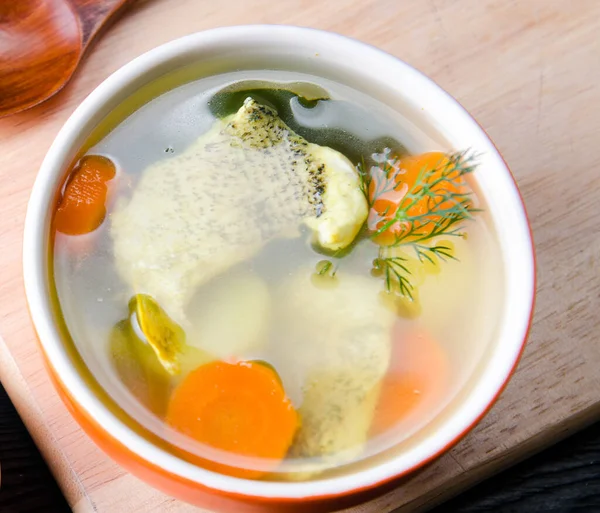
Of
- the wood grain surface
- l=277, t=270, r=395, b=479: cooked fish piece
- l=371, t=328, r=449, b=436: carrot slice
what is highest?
l=277, t=270, r=395, b=479: cooked fish piece

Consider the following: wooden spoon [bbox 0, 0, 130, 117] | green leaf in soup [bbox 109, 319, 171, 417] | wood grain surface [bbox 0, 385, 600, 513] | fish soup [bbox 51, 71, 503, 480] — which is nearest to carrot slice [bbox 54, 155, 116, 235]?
fish soup [bbox 51, 71, 503, 480]

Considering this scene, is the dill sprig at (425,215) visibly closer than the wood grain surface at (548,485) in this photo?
Yes

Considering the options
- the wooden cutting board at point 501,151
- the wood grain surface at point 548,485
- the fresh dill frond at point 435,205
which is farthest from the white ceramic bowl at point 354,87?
the wood grain surface at point 548,485

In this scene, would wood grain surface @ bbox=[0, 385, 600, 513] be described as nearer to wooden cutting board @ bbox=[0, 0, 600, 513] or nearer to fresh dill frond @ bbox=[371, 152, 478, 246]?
wooden cutting board @ bbox=[0, 0, 600, 513]

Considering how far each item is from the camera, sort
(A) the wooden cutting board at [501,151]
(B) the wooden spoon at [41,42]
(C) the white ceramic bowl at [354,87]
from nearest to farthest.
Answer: (C) the white ceramic bowl at [354,87]
(A) the wooden cutting board at [501,151]
(B) the wooden spoon at [41,42]

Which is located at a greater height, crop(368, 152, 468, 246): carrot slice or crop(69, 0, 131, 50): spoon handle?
crop(69, 0, 131, 50): spoon handle

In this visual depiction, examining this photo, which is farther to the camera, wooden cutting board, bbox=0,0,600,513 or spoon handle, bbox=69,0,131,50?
spoon handle, bbox=69,0,131,50

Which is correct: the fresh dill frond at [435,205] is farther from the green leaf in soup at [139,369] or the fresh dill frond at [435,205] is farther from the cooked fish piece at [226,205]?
the green leaf in soup at [139,369]
